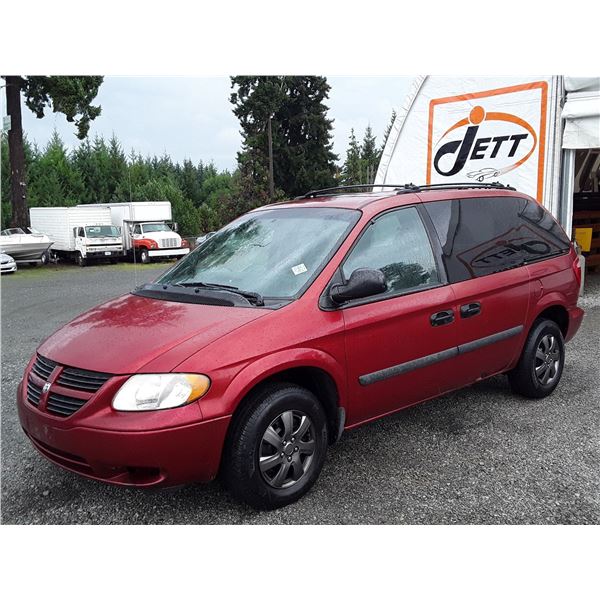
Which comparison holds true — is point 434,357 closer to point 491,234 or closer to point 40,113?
point 491,234

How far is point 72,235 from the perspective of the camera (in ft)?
73.0

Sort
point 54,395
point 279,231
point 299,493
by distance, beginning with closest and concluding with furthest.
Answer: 1. point 54,395
2. point 299,493
3. point 279,231

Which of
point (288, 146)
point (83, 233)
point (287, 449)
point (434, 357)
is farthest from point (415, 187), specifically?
point (288, 146)

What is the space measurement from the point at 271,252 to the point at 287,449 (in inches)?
49.6

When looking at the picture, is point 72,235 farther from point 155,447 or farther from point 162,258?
point 155,447

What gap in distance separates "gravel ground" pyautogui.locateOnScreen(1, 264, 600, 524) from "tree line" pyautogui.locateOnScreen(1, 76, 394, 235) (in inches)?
693

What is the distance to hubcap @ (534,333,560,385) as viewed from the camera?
189 inches

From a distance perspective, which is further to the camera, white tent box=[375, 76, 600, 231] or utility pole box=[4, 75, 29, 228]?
utility pole box=[4, 75, 29, 228]

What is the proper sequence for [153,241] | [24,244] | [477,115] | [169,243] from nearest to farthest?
[477,115], [24,244], [153,241], [169,243]

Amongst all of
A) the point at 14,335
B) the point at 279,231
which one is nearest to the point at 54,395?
the point at 279,231

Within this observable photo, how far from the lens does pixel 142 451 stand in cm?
276

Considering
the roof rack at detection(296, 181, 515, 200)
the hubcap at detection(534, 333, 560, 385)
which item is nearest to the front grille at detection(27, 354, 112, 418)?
the roof rack at detection(296, 181, 515, 200)

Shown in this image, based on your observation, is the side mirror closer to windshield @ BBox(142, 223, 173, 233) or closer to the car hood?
the car hood

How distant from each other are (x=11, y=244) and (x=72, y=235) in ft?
9.72
